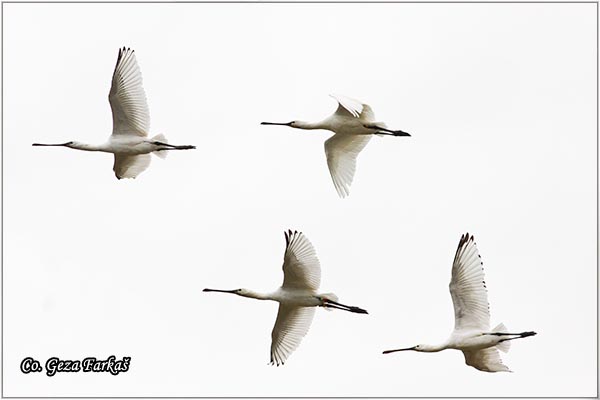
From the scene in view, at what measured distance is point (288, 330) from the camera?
16.7 m

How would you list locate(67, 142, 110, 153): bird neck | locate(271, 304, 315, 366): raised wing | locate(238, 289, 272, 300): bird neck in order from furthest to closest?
locate(67, 142, 110, 153): bird neck, locate(271, 304, 315, 366): raised wing, locate(238, 289, 272, 300): bird neck

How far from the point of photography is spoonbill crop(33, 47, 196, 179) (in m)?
16.7

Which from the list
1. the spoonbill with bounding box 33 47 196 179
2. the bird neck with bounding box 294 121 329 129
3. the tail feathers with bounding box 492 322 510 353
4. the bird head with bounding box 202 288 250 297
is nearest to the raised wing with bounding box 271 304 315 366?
the bird head with bounding box 202 288 250 297

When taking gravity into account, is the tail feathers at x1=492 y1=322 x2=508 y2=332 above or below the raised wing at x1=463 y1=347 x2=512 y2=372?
above

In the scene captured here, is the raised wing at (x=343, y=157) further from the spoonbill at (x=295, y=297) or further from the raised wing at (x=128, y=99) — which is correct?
the raised wing at (x=128, y=99)

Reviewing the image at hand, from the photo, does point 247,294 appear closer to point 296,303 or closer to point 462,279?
point 296,303

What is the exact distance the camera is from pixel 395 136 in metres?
16.7

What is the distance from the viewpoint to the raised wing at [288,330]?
16.6 m

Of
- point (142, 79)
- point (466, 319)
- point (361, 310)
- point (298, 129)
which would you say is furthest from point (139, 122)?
point (466, 319)

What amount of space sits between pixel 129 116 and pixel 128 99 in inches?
8.1

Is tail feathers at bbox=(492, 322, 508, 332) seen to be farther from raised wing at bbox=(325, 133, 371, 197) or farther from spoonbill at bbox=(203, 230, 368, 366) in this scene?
raised wing at bbox=(325, 133, 371, 197)

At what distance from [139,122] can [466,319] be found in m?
4.32

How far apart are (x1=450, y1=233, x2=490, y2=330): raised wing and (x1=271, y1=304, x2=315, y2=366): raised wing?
191 cm

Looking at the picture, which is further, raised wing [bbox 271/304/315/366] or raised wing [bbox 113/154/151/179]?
raised wing [bbox 113/154/151/179]
